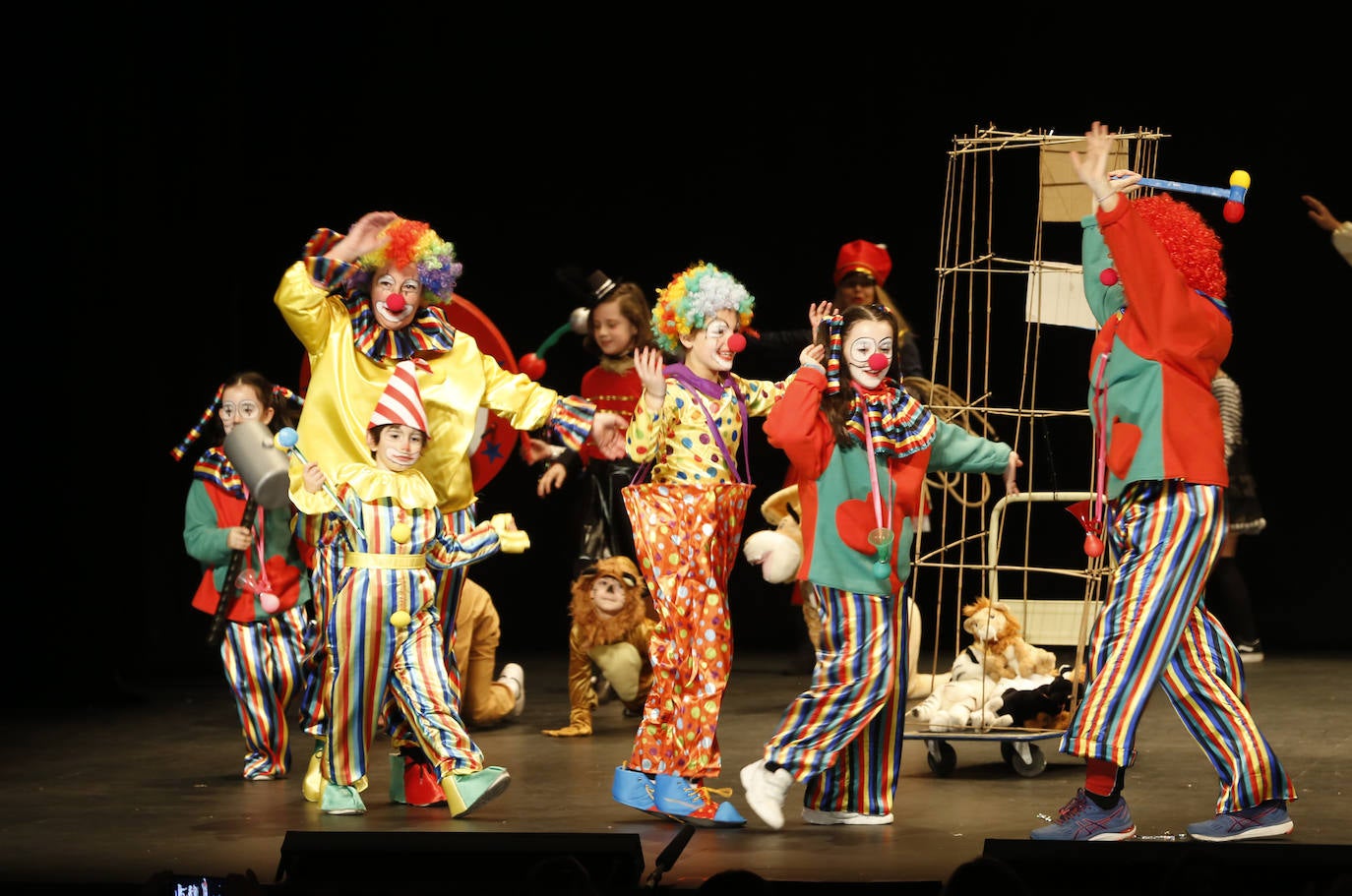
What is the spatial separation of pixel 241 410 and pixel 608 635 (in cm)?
145

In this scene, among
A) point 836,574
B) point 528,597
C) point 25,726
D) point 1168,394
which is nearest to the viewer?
point 1168,394

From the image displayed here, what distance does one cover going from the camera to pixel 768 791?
13.8ft

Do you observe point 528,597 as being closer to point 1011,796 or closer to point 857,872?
point 1011,796

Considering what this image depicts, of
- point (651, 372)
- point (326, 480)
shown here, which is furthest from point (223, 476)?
point (651, 372)

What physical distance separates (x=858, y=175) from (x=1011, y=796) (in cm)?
361

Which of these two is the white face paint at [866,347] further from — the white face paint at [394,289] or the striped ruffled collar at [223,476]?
→ the striped ruffled collar at [223,476]

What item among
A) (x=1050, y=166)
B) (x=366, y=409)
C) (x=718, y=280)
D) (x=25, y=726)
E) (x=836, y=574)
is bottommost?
(x=25, y=726)

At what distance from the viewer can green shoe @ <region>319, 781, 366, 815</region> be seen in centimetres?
452

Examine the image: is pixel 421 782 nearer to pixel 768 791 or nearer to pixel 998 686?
pixel 768 791

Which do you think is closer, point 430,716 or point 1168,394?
point 1168,394

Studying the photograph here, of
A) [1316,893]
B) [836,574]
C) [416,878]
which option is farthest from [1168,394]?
[416,878]

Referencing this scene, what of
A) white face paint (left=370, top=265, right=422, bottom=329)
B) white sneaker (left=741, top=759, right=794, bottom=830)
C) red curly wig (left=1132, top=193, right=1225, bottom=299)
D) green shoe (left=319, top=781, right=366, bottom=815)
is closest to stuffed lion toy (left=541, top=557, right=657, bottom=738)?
green shoe (left=319, top=781, right=366, bottom=815)

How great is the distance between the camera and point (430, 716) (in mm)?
4461

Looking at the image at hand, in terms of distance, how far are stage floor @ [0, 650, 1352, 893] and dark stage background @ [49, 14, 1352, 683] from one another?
1242mm
